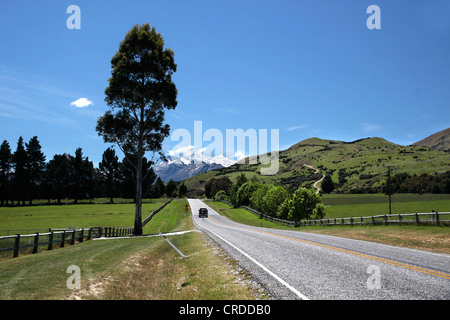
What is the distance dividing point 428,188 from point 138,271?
4524 inches

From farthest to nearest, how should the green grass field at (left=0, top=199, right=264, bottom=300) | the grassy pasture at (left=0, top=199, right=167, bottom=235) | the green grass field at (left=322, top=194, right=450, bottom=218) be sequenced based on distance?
the green grass field at (left=322, top=194, right=450, bottom=218) → the grassy pasture at (left=0, top=199, right=167, bottom=235) → the green grass field at (left=0, top=199, right=264, bottom=300)

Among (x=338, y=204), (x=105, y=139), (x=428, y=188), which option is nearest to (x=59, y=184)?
(x=105, y=139)

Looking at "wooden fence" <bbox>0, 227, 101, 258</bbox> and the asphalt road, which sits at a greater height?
the asphalt road

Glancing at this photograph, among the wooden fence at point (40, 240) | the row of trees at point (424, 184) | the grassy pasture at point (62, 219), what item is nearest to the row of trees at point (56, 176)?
the grassy pasture at point (62, 219)

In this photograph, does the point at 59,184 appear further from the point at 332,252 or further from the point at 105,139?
the point at 332,252

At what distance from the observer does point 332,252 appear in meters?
11.8

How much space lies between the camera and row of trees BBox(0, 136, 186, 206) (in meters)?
89.0

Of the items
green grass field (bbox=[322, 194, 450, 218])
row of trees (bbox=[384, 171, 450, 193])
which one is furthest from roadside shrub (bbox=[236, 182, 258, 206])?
row of trees (bbox=[384, 171, 450, 193])

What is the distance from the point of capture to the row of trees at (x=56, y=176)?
8900cm

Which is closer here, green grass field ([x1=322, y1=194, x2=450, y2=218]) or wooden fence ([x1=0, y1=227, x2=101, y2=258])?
wooden fence ([x1=0, y1=227, x2=101, y2=258])

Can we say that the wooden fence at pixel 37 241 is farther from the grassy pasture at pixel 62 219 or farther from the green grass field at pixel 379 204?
the green grass field at pixel 379 204

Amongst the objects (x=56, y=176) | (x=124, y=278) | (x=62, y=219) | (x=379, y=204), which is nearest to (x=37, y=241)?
(x=124, y=278)

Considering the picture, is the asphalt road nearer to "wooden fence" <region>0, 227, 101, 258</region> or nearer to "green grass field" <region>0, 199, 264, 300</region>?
"green grass field" <region>0, 199, 264, 300</region>

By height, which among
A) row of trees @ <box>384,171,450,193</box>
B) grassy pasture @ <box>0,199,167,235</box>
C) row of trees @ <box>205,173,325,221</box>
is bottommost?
grassy pasture @ <box>0,199,167,235</box>
